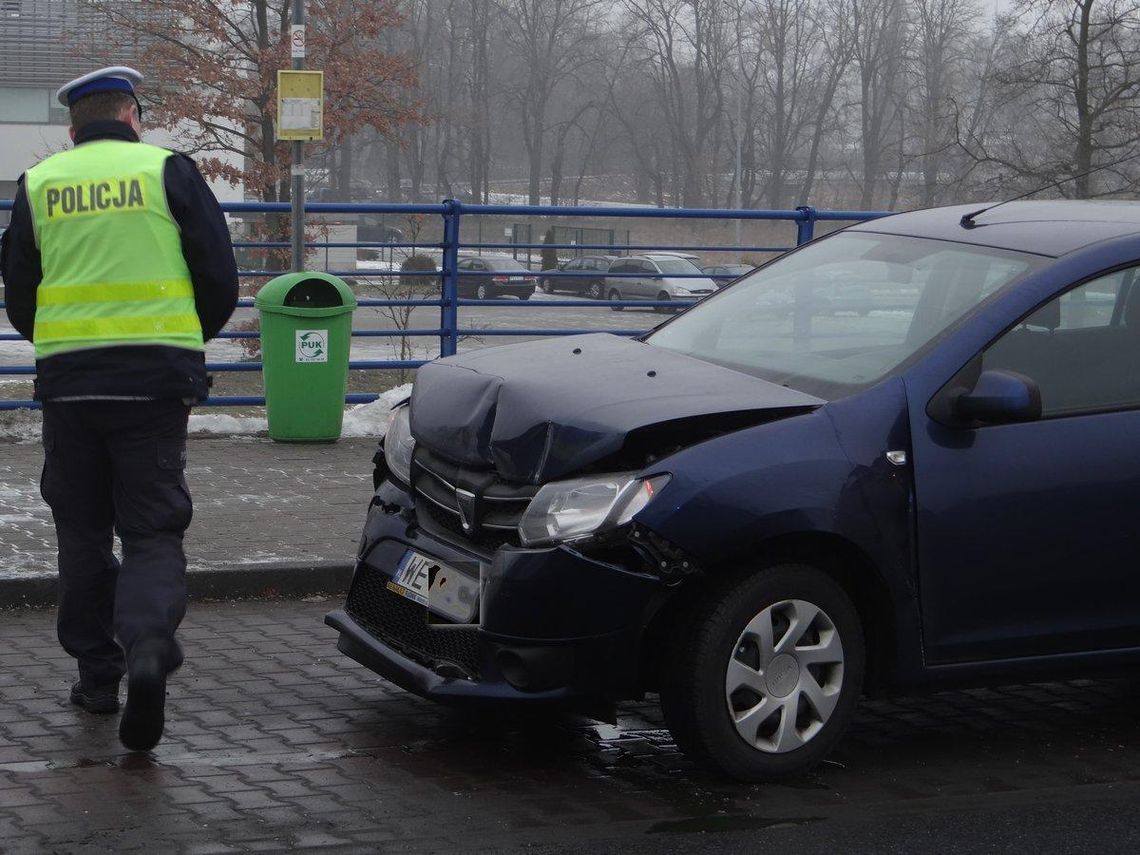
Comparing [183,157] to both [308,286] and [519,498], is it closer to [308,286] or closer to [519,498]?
[519,498]

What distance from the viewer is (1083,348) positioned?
4.91 metres

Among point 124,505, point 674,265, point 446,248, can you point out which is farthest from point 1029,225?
point 674,265

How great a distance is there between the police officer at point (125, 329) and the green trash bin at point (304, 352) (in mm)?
5050

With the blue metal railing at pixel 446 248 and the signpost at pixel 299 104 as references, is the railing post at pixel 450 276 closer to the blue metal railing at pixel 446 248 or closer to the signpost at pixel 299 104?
the blue metal railing at pixel 446 248

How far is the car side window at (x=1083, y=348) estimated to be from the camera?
4.80 m

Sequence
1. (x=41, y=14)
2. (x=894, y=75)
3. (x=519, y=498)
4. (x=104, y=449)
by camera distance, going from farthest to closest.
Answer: (x=894, y=75) → (x=41, y=14) → (x=104, y=449) → (x=519, y=498)

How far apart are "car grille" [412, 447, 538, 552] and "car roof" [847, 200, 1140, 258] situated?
1795mm

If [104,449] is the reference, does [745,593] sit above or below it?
below

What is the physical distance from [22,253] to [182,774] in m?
1.59

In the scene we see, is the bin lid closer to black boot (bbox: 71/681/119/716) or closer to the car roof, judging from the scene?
the car roof

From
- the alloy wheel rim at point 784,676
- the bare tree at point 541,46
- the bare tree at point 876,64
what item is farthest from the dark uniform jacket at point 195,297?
the bare tree at point 876,64

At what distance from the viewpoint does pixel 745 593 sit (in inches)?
171

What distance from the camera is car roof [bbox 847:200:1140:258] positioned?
5.02m

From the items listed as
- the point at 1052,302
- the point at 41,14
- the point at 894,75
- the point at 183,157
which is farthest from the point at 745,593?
the point at 894,75
